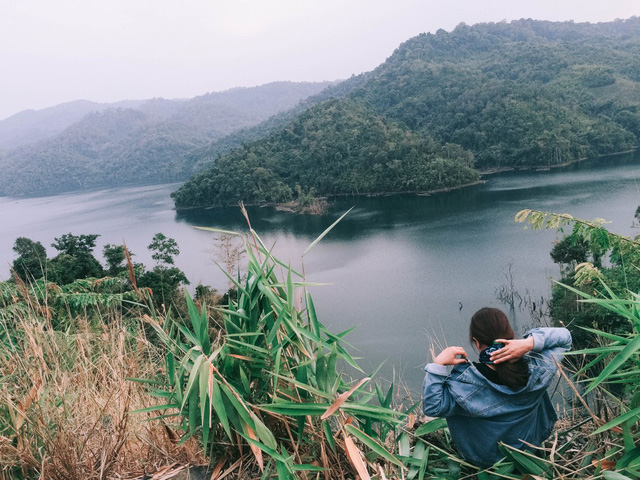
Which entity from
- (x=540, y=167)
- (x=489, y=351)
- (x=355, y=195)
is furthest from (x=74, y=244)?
(x=540, y=167)

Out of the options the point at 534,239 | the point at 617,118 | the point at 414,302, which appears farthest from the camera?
the point at 617,118

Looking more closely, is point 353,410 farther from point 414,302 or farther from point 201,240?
point 201,240

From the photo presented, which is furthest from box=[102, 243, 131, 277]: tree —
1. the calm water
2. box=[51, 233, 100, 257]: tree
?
the calm water

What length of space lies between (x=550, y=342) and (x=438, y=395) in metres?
0.39

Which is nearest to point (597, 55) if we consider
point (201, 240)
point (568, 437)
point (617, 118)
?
point (617, 118)

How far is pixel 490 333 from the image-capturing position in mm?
1313

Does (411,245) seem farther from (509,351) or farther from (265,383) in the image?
(265,383)

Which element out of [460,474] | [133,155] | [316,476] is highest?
[133,155]

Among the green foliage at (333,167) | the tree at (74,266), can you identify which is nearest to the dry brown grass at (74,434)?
the tree at (74,266)

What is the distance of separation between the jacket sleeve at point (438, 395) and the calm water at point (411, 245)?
4037mm

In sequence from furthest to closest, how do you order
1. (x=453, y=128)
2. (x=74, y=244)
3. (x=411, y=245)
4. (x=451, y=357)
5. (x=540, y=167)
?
(x=453, y=128) < (x=540, y=167) < (x=411, y=245) < (x=74, y=244) < (x=451, y=357)

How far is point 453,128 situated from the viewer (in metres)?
53.7

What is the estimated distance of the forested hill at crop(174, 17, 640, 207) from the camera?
143ft

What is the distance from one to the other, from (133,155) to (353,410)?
11246 cm
